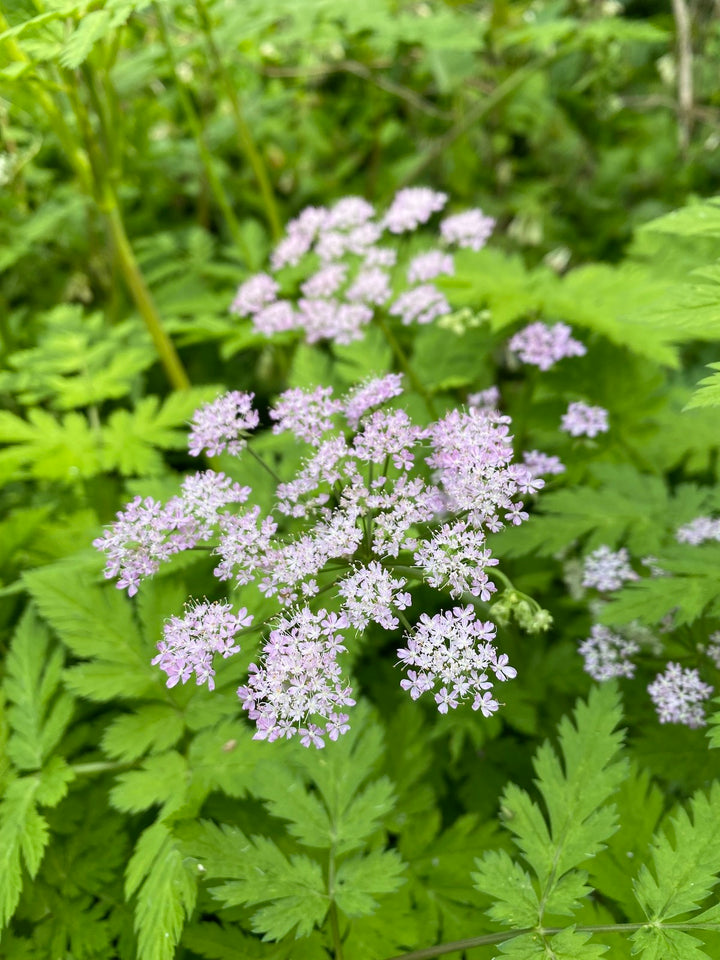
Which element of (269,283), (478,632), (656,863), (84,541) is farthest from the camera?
(269,283)

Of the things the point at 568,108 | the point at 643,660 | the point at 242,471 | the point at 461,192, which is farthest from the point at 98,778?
the point at 568,108

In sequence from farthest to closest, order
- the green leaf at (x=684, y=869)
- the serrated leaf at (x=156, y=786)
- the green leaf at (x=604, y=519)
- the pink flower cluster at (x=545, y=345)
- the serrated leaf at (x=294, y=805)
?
the pink flower cluster at (x=545, y=345) < the green leaf at (x=604, y=519) < the serrated leaf at (x=156, y=786) < the serrated leaf at (x=294, y=805) < the green leaf at (x=684, y=869)

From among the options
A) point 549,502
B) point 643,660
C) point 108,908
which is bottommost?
point 108,908

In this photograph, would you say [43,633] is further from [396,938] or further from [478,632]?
[478,632]

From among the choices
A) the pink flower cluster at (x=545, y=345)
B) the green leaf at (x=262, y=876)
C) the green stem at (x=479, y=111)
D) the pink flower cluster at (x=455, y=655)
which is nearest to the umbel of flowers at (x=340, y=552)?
the pink flower cluster at (x=455, y=655)

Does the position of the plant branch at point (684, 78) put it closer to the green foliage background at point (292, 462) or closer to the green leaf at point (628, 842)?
the green foliage background at point (292, 462)

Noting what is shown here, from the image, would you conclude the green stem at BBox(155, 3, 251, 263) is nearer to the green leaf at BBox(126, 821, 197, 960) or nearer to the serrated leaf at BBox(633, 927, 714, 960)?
the green leaf at BBox(126, 821, 197, 960)

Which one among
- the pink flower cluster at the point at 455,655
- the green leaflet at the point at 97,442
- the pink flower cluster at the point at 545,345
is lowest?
the green leaflet at the point at 97,442
